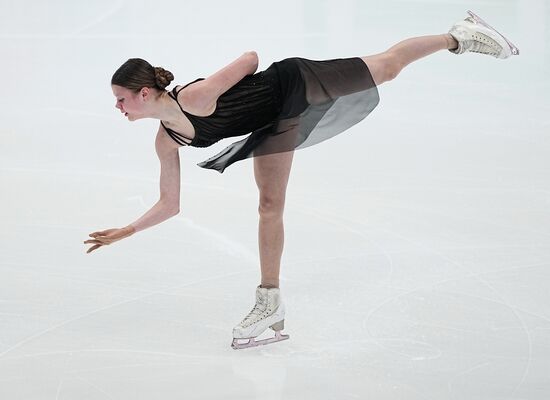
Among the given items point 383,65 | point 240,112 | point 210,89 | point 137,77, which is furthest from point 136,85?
point 383,65

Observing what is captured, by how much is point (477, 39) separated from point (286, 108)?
1.25 meters

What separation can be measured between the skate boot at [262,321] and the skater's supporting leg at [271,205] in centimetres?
6

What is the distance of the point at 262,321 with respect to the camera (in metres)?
4.05

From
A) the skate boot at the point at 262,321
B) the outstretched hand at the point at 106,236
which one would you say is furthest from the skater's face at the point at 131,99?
the skate boot at the point at 262,321

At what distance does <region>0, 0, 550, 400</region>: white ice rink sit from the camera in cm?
379

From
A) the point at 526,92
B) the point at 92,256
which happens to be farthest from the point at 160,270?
the point at 526,92

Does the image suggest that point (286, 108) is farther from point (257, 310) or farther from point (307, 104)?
point (257, 310)

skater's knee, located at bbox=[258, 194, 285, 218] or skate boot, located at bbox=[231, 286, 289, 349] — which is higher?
skater's knee, located at bbox=[258, 194, 285, 218]

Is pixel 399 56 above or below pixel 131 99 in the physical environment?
above

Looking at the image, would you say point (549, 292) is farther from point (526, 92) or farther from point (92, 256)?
point (526, 92)

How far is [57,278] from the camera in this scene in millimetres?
4680

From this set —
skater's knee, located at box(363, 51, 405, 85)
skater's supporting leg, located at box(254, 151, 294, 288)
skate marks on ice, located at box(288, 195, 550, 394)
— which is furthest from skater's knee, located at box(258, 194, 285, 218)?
skater's knee, located at box(363, 51, 405, 85)

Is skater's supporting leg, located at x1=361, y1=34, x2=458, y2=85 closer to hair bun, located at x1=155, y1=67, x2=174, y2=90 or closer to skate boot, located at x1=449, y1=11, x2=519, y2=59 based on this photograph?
skate boot, located at x1=449, y1=11, x2=519, y2=59

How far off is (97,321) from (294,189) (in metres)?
1.98
